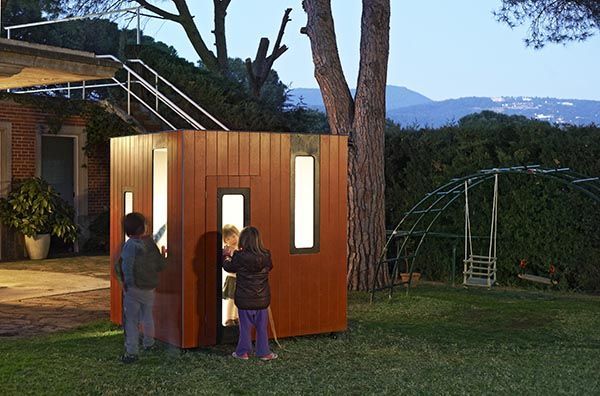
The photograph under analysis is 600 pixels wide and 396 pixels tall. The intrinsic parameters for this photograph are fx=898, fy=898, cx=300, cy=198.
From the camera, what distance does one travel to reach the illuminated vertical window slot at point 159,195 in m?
8.97

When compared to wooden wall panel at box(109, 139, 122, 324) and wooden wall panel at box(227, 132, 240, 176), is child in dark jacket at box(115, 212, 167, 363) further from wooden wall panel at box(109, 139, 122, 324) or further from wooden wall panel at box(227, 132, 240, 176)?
wooden wall panel at box(109, 139, 122, 324)

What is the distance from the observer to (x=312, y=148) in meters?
9.40

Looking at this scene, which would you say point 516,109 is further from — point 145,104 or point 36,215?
point 36,215

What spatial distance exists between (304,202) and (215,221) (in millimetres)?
1144

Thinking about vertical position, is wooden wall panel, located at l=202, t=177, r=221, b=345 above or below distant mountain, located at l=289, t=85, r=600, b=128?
below

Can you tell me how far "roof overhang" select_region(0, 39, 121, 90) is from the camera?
966 centimetres

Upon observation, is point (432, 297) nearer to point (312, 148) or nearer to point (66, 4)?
point (312, 148)

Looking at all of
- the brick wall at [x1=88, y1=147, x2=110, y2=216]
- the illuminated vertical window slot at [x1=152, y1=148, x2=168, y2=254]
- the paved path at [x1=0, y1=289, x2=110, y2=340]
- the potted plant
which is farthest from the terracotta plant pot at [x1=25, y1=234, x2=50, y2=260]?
the illuminated vertical window slot at [x1=152, y1=148, x2=168, y2=254]

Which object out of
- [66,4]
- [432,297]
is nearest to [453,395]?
[432,297]

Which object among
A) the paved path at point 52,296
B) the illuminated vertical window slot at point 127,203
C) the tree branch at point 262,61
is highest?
the tree branch at point 262,61

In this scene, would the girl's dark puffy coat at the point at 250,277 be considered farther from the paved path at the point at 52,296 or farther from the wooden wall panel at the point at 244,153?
the paved path at the point at 52,296

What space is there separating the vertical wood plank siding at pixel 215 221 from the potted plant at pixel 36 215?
24.3 feet

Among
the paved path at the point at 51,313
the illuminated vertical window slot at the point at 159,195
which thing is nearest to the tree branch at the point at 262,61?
the paved path at the point at 51,313

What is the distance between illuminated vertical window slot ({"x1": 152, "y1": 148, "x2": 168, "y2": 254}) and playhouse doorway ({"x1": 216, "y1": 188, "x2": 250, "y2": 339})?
592mm
